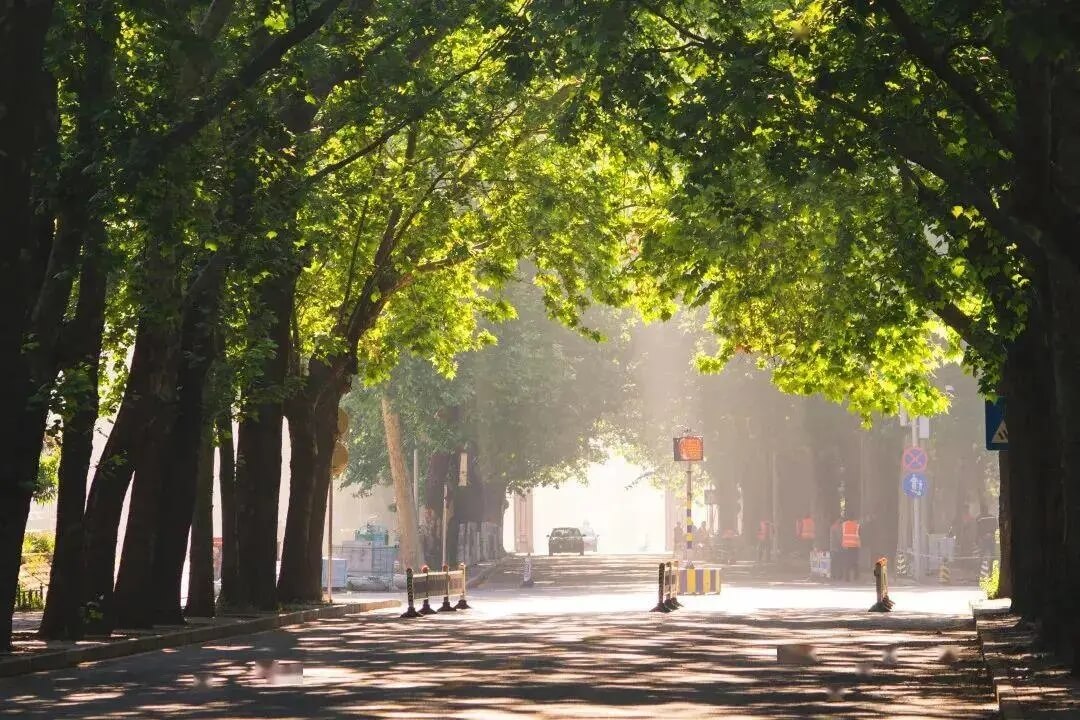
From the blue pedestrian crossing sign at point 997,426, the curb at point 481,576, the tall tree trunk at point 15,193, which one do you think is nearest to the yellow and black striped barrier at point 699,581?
the curb at point 481,576

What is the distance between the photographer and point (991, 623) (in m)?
26.0

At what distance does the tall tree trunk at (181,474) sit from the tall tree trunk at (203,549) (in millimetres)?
2031

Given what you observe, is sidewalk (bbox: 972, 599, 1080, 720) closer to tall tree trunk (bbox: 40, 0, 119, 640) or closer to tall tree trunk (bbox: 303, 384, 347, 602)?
tall tree trunk (bbox: 40, 0, 119, 640)

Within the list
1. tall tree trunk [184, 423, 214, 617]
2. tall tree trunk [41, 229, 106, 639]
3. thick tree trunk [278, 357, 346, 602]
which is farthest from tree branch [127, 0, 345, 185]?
thick tree trunk [278, 357, 346, 602]

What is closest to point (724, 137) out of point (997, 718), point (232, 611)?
point (997, 718)

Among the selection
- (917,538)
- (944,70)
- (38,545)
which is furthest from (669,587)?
(917,538)

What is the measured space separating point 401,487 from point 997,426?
35.4 m

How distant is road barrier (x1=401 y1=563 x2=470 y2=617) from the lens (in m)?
34.9

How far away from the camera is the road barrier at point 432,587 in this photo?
34906 mm

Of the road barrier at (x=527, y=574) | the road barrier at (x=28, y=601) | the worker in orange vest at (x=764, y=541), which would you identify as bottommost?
the road barrier at (x=28, y=601)

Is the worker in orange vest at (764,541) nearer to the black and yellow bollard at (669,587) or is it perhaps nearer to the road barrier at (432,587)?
the road barrier at (432,587)

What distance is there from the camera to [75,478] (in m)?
22.2

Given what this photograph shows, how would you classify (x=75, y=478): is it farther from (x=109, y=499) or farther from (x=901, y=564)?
(x=901, y=564)

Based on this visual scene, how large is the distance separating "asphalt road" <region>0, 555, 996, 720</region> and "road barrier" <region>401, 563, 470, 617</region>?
6.46 ft
